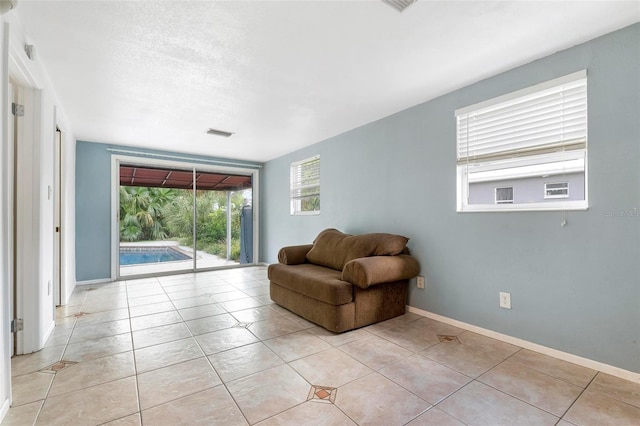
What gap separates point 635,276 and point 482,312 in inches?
41.0

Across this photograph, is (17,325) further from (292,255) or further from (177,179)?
(177,179)

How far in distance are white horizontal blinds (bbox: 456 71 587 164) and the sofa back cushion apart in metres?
1.04

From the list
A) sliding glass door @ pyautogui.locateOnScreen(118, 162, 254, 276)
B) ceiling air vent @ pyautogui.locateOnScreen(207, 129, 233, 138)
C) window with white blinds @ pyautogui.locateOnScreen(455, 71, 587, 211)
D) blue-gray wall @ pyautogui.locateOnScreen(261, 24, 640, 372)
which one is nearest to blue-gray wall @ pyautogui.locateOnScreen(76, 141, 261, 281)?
sliding glass door @ pyautogui.locateOnScreen(118, 162, 254, 276)

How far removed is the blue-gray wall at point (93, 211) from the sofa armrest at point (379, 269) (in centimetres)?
428

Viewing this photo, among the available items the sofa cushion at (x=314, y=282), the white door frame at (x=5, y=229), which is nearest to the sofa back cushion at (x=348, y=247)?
the sofa cushion at (x=314, y=282)

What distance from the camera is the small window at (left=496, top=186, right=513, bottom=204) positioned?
8.12 ft

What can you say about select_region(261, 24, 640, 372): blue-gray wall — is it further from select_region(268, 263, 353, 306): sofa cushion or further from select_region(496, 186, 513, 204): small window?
select_region(268, 263, 353, 306): sofa cushion

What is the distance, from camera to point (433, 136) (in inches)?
116

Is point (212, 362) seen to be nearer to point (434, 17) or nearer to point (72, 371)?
point (72, 371)

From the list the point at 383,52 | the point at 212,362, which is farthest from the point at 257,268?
the point at 383,52

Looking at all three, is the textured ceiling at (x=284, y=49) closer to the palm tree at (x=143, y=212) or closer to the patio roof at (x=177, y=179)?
the patio roof at (x=177, y=179)

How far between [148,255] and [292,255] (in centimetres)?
347

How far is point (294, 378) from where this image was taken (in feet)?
6.06

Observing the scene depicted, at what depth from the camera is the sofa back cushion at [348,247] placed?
9.72 feet
